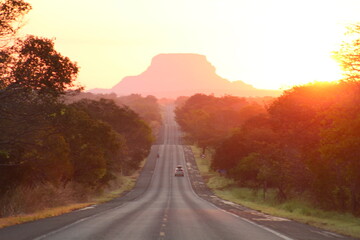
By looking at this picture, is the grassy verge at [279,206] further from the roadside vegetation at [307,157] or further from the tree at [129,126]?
the tree at [129,126]

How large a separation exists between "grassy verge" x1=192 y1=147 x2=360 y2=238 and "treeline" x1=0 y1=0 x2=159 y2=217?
44.0 ft

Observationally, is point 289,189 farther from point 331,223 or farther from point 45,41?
point 45,41

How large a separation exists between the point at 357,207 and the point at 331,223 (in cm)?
971

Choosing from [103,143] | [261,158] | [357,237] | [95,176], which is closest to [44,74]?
[357,237]

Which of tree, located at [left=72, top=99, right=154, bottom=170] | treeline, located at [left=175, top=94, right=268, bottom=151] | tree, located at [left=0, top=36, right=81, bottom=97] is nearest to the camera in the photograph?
tree, located at [left=0, top=36, right=81, bottom=97]

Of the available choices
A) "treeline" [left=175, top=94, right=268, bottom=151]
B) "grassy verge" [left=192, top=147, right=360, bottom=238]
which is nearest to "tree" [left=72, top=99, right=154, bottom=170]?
"grassy verge" [left=192, top=147, right=360, bottom=238]

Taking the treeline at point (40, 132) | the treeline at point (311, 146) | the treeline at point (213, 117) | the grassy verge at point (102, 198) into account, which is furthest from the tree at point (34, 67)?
the treeline at point (213, 117)

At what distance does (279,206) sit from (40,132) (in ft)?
67.5

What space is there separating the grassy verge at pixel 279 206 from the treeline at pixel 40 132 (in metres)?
13.4

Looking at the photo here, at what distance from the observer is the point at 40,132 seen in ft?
100

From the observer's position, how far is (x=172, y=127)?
189 metres

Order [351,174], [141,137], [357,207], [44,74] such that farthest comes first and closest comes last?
[141,137]
[357,207]
[351,174]
[44,74]

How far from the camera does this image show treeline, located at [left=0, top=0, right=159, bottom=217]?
68.2ft

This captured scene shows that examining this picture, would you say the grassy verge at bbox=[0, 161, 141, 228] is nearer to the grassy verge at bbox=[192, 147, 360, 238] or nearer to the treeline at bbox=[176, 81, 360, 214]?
the grassy verge at bbox=[192, 147, 360, 238]
